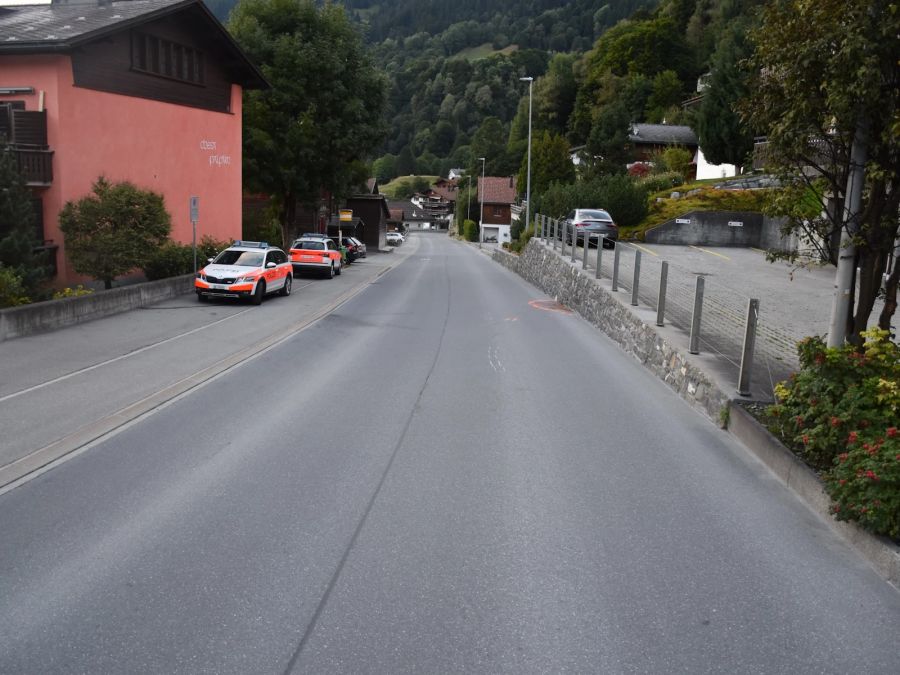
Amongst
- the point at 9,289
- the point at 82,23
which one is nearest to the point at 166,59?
the point at 82,23

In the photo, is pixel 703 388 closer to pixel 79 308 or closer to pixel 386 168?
pixel 79 308

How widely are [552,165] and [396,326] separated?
49.7 metres

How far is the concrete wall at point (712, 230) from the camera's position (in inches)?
1421

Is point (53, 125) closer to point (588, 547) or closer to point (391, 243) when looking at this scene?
point (588, 547)

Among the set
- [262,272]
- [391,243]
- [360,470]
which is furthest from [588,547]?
[391,243]

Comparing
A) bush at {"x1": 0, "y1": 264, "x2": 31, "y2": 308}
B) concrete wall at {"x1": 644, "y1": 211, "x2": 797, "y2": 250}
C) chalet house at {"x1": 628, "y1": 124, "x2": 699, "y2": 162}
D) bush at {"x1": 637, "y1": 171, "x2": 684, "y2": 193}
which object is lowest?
bush at {"x1": 0, "y1": 264, "x2": 31, "y2": 308}

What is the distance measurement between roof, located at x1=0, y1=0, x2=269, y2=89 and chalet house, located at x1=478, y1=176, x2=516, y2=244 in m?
73.9

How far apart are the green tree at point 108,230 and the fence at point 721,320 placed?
38.5 ft

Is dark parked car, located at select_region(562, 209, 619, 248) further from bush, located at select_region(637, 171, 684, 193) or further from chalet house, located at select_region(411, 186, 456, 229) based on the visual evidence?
chalet house, located at select_region(411, 186, 456, 229)

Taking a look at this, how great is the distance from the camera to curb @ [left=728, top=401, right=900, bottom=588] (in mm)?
5512

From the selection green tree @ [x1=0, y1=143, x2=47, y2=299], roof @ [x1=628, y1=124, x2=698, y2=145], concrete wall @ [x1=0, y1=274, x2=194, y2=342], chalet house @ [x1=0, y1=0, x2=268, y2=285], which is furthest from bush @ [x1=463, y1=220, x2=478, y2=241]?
green tree @ [x1=0, y1=143, x2=47, y2=299]

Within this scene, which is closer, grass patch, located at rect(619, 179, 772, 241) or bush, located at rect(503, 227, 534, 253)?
grass patch, located at rect(619, 179, 772, 241)

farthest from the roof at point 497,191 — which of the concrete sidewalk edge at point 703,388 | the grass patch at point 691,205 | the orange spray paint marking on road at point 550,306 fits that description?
the concrete sidewalk edge at point 703,388

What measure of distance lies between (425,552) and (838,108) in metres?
5.21
